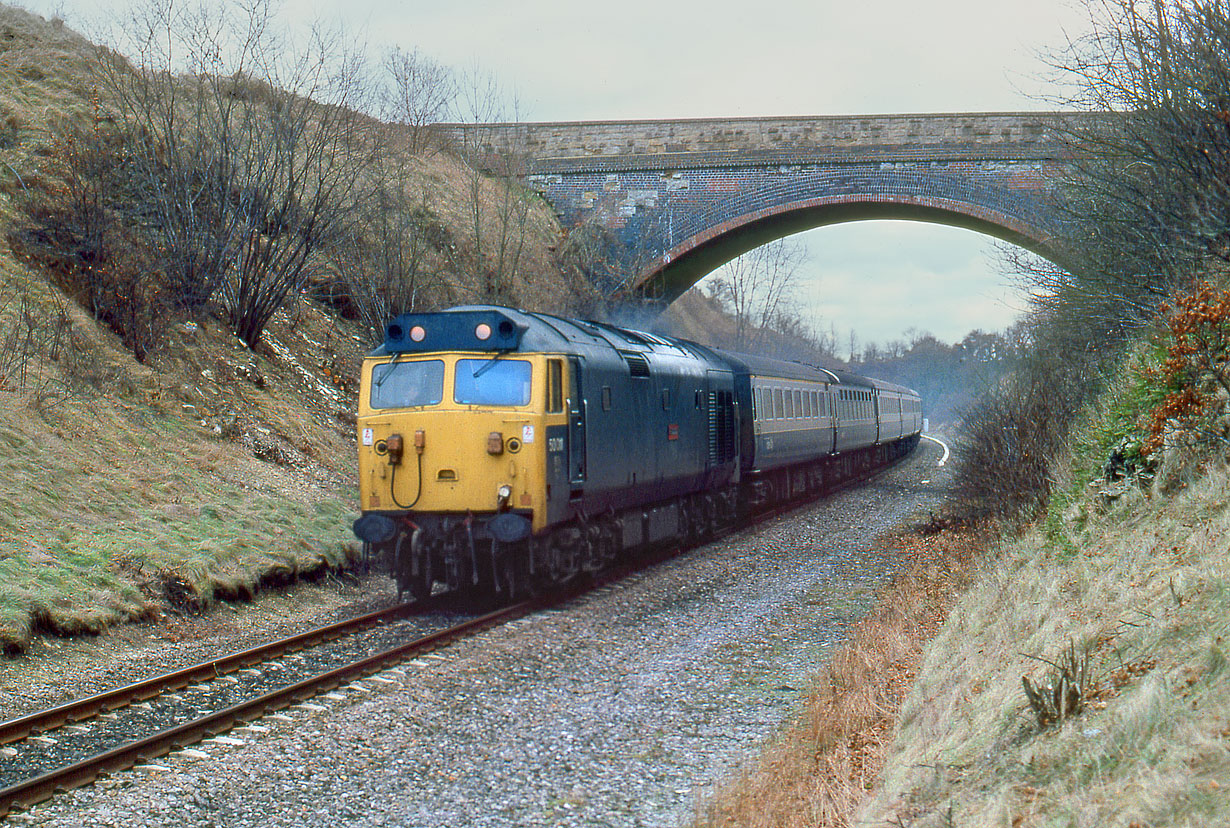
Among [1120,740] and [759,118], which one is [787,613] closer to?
[1120,740]

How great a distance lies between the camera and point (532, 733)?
7.05 metres

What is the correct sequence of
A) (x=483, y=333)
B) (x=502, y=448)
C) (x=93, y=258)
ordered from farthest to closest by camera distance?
1. (x=93, y=258)
2. (x=483, y=333)
3. (x=502, y=448)

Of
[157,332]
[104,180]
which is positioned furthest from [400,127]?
[157,332]

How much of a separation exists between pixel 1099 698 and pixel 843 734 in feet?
6.10

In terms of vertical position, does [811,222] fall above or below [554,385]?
above

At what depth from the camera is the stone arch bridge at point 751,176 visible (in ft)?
102

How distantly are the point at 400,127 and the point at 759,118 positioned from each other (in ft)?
36.6

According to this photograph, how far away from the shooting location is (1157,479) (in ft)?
30.5

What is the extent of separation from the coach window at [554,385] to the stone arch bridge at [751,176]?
20.9 metres

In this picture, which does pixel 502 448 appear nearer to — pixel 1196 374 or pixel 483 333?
pixel 483 333

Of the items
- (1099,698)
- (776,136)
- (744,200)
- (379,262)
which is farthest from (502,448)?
(776,136)

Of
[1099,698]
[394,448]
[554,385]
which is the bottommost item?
[1099,698]

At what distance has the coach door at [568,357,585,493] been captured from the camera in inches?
452

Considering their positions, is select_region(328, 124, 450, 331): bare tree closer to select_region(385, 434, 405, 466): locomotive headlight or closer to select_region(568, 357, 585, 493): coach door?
select_region(385, 434, 405, 466): locomotive headlight
